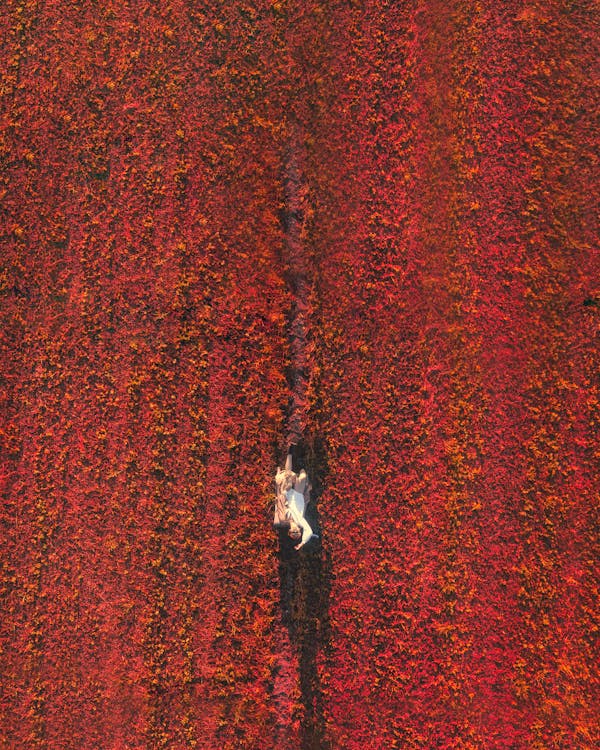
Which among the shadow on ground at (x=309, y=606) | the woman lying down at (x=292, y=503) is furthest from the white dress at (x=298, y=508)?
the shadow on ground at (x=309, y=606)

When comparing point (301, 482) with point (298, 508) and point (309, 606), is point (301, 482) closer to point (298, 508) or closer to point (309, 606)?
point (298, 508)

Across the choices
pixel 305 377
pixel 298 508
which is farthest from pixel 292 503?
pixel 305 377

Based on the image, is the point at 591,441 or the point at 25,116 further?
the point at 25,116

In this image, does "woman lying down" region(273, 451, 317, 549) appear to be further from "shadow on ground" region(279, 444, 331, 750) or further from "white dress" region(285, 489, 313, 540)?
"shadow on ground" region(279, 444, 331, 750)

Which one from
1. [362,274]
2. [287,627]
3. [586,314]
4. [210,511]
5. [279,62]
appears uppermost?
[279,62]

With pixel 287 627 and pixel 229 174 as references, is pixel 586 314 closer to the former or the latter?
pixel 229 174

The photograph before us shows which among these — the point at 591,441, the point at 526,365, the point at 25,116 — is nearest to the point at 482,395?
the point at 526,365

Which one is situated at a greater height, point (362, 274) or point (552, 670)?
point (362, 274)
